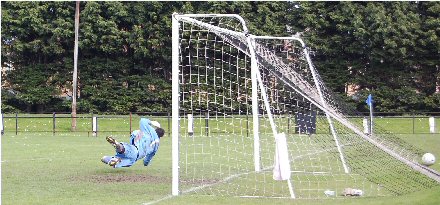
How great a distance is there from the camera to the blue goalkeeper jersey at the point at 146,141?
55.7 ft

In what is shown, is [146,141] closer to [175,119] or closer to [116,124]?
[175,119]

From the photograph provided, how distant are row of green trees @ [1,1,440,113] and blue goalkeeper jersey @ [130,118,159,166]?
33.9 meters

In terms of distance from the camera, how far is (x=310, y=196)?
14.1 meters

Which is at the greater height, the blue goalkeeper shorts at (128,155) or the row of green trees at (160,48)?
the row of green trees at (160,48)

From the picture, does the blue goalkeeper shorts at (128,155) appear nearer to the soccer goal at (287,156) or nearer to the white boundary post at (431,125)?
the soccer goal at (287,156)

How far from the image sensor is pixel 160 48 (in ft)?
175

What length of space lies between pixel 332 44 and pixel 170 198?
40532 millimetres

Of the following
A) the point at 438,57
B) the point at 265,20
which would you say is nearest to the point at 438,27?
the point at 438,57

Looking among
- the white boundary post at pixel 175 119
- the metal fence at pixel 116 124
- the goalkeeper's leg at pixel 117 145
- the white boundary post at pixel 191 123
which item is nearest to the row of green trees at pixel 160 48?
the metal fence at pixel 116 124

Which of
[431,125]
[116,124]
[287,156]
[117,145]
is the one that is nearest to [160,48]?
[116,124]

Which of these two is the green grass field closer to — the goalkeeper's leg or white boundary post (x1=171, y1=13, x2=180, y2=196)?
white boundary post (x1=171, y1=13, x2=180, y2=196)

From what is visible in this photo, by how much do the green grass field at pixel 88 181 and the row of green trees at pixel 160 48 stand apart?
23194 mm

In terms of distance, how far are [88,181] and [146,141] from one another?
54.7 inches

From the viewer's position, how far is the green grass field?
1331 centimetres
